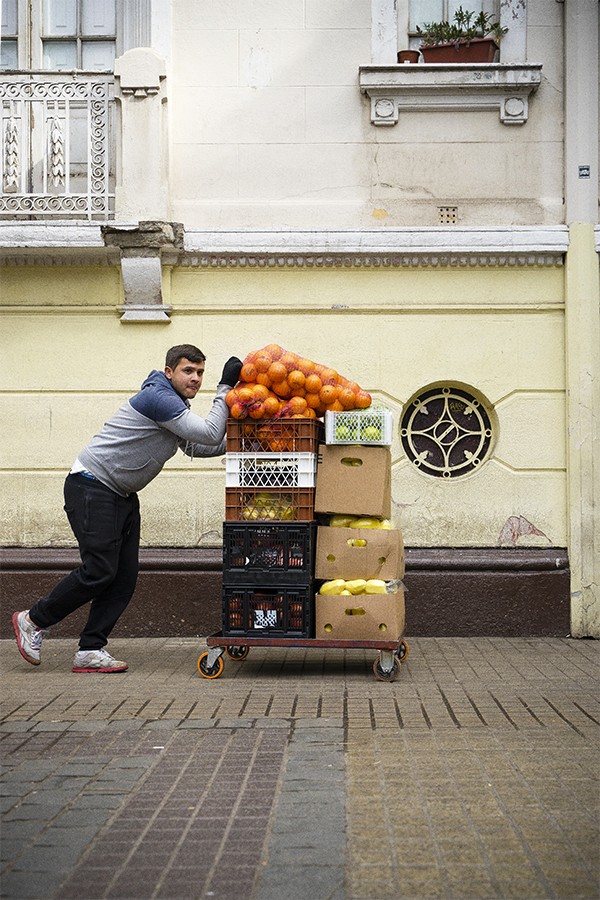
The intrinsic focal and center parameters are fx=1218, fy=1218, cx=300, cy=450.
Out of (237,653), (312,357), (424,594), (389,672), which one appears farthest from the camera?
(312,357)

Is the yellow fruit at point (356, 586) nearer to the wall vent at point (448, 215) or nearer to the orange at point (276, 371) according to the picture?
the orange at point (276, 371)

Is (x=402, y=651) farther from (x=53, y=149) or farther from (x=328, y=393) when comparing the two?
(x=53, y=149)

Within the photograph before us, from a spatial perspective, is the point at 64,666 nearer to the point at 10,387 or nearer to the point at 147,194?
the point at 10,387

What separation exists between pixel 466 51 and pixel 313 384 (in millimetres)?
3909

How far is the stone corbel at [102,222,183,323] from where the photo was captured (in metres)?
9.39

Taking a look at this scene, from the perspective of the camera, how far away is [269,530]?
7.36 meters

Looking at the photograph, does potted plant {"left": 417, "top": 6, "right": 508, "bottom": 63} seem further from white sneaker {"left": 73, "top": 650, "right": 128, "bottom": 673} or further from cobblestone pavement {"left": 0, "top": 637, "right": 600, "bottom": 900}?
white sneaker {"left": 73, "top": 650, "right": 128, "bottom": 673}

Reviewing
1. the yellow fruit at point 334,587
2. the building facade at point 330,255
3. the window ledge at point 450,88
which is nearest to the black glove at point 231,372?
the yellow fruit at point 334,587

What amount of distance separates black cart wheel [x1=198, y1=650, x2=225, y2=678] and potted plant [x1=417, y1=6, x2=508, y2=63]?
208 inches

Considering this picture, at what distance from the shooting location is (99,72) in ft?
32.0

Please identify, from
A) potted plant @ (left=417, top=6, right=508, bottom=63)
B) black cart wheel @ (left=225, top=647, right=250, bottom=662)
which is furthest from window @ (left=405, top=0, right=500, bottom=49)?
black cart wheel @ (left=225, top=647, right=250, bottom=662)

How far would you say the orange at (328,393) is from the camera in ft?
Answer: 24.1

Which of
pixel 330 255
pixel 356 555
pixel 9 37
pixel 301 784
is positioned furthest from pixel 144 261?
pixel 301 784

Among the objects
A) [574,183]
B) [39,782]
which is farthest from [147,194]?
[39,782]
